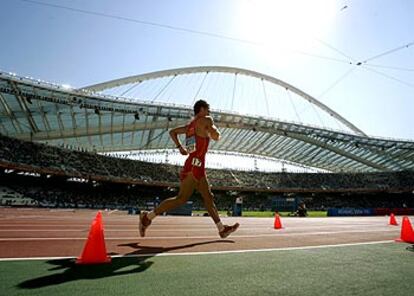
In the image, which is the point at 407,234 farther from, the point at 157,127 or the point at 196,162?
the point at 157,127

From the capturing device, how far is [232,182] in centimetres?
6650

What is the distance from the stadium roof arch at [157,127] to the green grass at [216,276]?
35.8 meters

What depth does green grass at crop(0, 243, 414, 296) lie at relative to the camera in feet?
7.92

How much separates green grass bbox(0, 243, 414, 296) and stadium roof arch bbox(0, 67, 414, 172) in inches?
1409

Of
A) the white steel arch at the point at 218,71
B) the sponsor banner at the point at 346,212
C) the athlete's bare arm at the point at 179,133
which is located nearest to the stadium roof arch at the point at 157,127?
the white steel arch at the point at 218,71

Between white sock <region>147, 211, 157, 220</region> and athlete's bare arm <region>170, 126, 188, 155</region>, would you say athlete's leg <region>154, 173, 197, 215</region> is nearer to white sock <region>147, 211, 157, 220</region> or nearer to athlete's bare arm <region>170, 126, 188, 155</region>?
white sock <region>147, 211, 157, 220</region>

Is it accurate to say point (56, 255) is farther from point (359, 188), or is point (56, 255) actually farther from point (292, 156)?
point (359, 188)

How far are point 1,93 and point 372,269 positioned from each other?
4035 cm

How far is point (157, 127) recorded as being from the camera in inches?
1906

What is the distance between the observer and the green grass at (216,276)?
7.92ft

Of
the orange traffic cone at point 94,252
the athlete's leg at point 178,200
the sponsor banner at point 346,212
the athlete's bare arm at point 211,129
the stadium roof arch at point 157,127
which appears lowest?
the sponsor banner at point 346,212

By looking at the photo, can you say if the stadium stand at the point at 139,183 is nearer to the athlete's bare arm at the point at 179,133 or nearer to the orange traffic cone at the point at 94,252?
the athlete's bare arm at the point at 179,133

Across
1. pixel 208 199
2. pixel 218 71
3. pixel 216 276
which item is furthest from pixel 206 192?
pixel 218 71

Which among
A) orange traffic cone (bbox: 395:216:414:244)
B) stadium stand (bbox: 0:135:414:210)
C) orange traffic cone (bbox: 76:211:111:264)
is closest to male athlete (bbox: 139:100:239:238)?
orange traffic cone (bbox: 76:211:111:264)
